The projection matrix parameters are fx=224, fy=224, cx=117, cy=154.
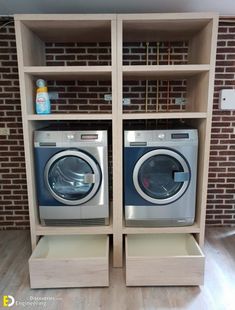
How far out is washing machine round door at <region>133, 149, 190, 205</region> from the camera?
184 centimetres

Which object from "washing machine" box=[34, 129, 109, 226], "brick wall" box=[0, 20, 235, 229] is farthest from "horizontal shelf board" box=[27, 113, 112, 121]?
"brick wall" box=[0, 20, 235, 229]

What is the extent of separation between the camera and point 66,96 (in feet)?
7.87

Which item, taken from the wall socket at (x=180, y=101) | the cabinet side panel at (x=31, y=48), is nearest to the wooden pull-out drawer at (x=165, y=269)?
the wall socket at (x=180, y=101)

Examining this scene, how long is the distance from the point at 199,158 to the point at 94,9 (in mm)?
1625

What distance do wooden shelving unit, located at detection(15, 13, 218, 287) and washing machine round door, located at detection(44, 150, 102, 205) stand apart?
6.3 inches

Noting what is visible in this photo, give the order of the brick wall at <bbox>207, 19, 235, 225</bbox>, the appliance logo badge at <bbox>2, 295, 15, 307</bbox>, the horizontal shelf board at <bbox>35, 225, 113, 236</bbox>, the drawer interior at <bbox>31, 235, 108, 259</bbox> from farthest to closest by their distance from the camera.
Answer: the brick wall at <bbox>207, 19, 235, 225</bbox>
the drawer interior at <bbox>31, 235, 108, 259</bbox>
the horizontal shelf board at <bbox>35, 225, 113, 236</bbox>
the appliance logo badge at <bbox>2, 295, 15, 307</bbox>

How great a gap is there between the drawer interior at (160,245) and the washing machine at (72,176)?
402mm

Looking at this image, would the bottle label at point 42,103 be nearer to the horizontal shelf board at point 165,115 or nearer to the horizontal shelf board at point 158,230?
the horizontal shelf board at point 165,115

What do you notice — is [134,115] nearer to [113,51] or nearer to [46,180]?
[113,51]

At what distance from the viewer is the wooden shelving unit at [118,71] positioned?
1.68 m

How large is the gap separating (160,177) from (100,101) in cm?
107

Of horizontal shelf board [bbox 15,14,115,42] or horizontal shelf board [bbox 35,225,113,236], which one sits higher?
horizontal shelf board [bbox 15,14,115,42]

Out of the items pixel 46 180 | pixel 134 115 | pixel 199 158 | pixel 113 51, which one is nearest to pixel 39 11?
pixel 113 51

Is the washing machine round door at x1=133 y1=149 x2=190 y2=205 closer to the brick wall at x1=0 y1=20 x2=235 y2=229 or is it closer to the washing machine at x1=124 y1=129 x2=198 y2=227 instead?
the washing machine at x1=124 y1=129 x2=198 y2=227
